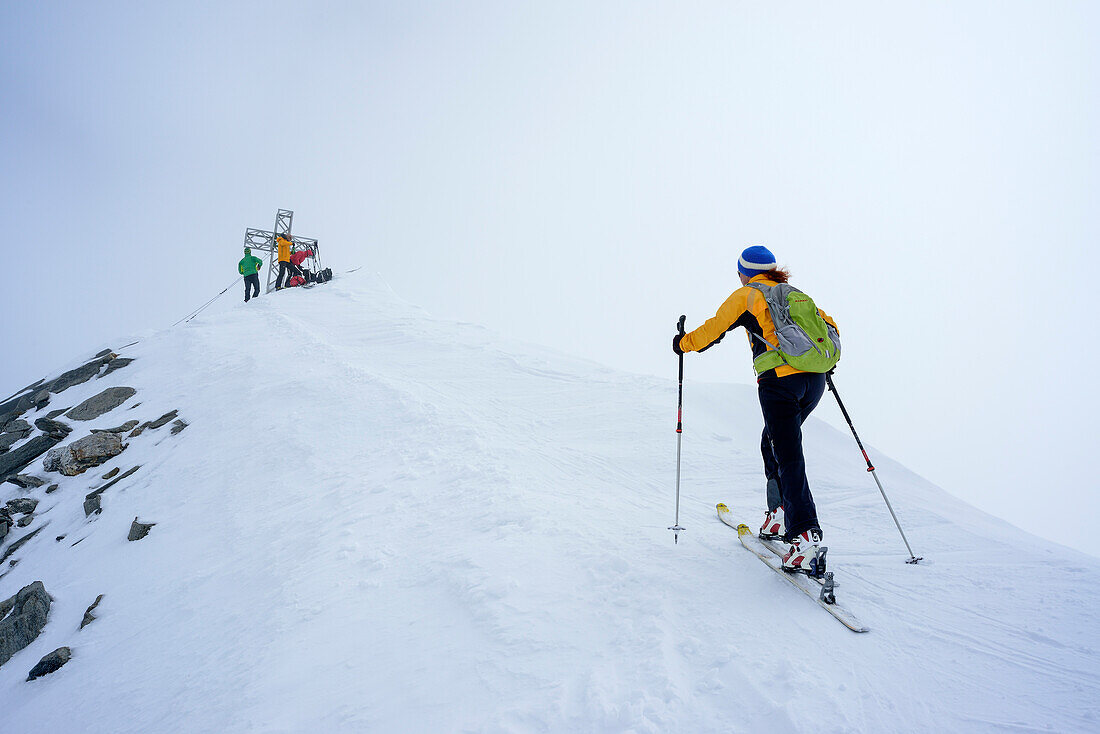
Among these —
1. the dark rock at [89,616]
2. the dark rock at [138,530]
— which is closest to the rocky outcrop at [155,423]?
the dark rock at [138,530]

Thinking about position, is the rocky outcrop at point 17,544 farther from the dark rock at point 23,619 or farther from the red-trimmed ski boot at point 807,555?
the red-trimmed ski boot at point 807,555

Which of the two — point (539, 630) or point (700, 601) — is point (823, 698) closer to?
point (700, 601)

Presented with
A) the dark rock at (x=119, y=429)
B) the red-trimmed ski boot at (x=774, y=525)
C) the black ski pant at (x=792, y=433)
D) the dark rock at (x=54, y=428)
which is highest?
the black ski pant at (x=792, y=433)

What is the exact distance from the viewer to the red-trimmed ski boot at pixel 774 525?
15.2ft

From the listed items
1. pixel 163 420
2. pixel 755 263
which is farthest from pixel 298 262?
pixel 755 263

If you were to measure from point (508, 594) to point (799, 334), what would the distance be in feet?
9.72

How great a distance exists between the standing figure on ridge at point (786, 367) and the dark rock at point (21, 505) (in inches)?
421

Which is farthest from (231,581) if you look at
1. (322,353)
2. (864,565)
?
(322,353)

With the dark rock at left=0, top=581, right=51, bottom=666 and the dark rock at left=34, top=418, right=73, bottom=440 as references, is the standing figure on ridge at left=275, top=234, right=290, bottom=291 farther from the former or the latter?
the dark rock at left=0, top=581, right=51, bottom=666

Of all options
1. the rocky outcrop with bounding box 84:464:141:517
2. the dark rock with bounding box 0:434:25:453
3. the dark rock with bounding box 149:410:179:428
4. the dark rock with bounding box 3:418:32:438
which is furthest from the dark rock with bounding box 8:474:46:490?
the dark rock with bounding box 3:418:32:438

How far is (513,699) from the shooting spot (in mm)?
2879

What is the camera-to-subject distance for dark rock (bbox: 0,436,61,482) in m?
9.49

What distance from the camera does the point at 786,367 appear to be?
4121 mm

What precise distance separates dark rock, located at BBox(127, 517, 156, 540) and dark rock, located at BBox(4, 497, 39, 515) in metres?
3.51
